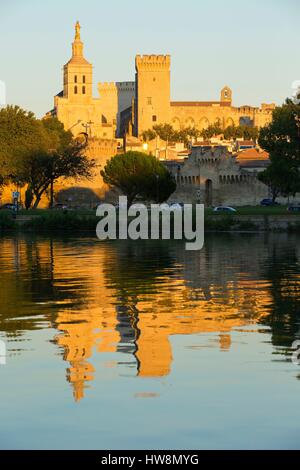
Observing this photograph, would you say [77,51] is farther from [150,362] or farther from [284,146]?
[150,362]

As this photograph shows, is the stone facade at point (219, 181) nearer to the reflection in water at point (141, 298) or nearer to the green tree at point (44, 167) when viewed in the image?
the green tree at point (44, 167)

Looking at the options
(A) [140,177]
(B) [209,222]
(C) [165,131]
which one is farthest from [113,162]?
(C) [165,131]

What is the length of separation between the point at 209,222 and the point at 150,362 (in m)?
54.8

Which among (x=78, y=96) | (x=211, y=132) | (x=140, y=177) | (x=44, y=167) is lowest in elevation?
(x=140, y=177)

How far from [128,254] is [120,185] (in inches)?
2075

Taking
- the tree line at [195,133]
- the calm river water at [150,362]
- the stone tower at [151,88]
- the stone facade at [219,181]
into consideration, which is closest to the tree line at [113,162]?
the stone facade at [219,181]

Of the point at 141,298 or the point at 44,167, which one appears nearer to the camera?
the point at 141,298

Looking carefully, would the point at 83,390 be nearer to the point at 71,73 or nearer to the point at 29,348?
the point at 29,348

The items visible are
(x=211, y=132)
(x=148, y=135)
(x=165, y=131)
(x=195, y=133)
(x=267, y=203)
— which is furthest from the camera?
(x=195, y=133)

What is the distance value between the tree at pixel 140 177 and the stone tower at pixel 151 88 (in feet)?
275

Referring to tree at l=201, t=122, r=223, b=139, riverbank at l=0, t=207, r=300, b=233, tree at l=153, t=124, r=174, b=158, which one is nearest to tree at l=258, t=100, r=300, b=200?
riverbank at l=0, t=207, r=300, b=233

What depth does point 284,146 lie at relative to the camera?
80.2 m

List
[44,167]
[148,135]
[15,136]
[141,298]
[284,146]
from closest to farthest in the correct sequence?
[141,298] → [284,146] → [44,167] → [15,136] → [148,135]

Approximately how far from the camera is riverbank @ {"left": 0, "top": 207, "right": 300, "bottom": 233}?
7331 centimetres
